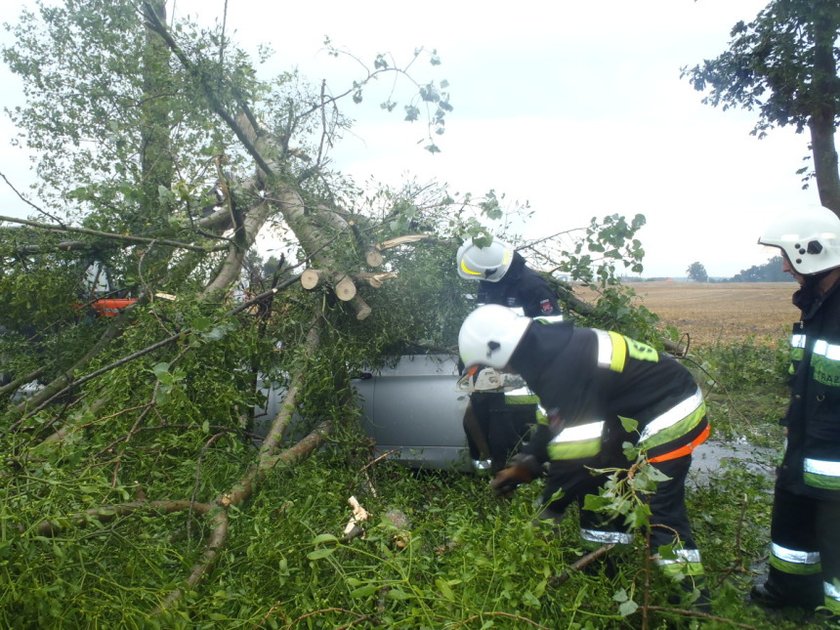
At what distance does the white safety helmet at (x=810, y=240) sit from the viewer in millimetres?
2975

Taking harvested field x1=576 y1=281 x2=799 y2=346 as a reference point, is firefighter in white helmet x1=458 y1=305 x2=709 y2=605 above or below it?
above

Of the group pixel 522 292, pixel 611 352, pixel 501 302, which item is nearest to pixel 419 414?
pixel 501 302

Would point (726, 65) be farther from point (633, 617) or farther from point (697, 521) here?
point (633, 617)

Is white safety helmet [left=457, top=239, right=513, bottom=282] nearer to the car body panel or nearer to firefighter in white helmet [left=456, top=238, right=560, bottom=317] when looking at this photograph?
firefighter in white helmet [left=456, top=238, right=560, bottom=317]

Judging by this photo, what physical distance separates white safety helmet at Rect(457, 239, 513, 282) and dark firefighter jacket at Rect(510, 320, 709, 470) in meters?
1.74

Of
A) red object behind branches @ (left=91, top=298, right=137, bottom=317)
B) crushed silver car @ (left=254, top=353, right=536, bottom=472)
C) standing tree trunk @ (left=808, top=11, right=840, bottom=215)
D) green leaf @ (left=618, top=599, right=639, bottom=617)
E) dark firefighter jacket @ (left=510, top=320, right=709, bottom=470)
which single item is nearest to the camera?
green leaf @ (left=618, top=599, right=639, bottom=617)

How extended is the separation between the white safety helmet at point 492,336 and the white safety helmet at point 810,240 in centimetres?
133

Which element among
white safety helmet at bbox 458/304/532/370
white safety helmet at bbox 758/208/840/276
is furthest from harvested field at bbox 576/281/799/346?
white safety helmet at bbox 458/304/532/370

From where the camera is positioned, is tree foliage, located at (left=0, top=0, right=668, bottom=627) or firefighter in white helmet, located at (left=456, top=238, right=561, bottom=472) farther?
firefighter in white helmet, located at (left=456, top=238, right=561, bottom=472)

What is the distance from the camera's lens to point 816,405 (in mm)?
2855

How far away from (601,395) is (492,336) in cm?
52

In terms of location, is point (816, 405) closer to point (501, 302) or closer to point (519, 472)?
point (519, 472)

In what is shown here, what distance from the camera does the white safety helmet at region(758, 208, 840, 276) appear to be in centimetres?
297

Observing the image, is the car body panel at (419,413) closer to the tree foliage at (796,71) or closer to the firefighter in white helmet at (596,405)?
the firefighter in white helmet at (596,405)
